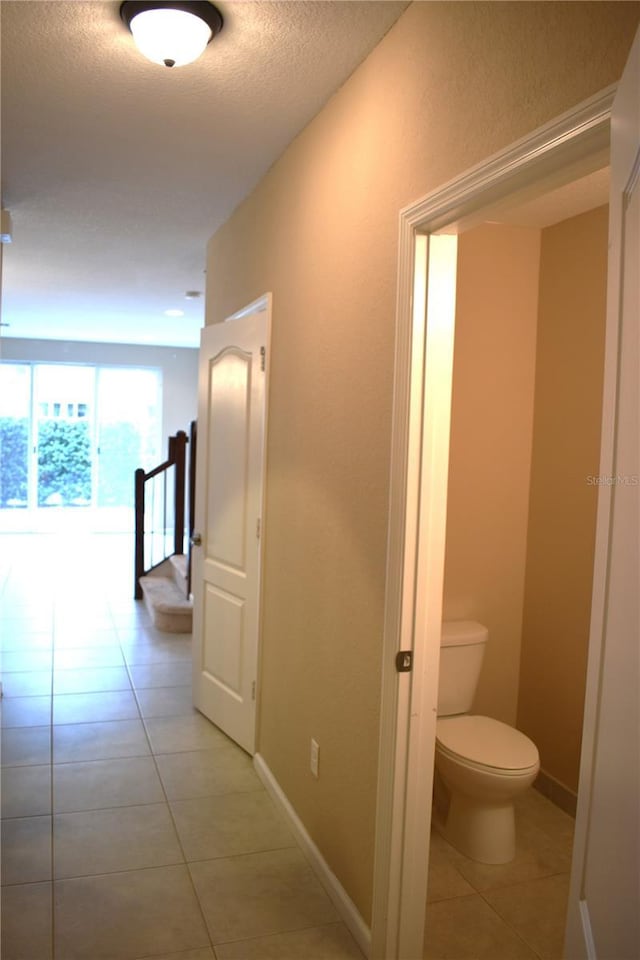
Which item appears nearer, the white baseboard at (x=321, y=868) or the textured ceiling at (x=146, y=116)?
the textured ceiling at (x=146, y=116)

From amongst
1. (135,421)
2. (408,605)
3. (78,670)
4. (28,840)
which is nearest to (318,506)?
(408,605)

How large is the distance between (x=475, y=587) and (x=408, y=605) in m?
1.44

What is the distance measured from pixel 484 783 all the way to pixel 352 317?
5.48ft

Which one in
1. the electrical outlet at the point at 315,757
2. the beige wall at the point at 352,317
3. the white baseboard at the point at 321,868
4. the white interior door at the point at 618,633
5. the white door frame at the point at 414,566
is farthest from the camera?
the electrical outlet at the point at 315,757

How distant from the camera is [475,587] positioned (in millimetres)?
3465

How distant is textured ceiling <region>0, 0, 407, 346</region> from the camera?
7.06 feet

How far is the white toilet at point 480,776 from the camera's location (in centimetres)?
274

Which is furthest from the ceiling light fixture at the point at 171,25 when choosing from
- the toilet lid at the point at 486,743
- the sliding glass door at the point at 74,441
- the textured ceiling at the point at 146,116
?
the sliding glass door at the point at 74,441

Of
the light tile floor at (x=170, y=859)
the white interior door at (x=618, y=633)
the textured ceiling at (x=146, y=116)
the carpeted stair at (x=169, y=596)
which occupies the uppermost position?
the textured ceiling at (x=146, y=116)

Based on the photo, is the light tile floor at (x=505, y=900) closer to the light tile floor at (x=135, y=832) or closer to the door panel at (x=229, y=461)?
the light tile floor at (x=135, y=832)

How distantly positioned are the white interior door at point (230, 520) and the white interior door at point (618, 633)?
90.0 inches

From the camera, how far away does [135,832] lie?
290 cm

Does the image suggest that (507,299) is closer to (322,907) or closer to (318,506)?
(318,506)

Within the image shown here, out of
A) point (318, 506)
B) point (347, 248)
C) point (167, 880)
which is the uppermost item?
point (347, 248)
